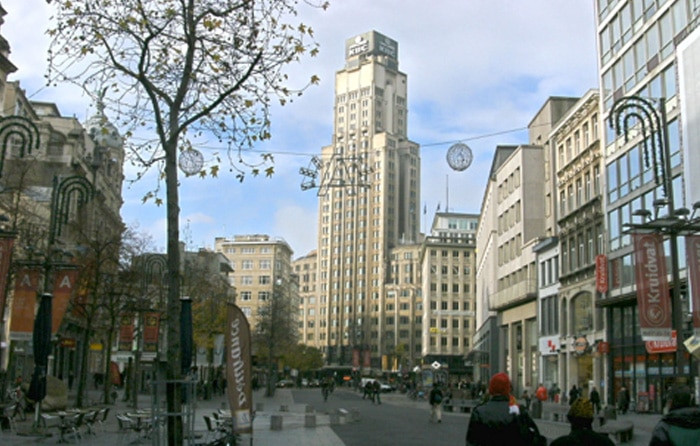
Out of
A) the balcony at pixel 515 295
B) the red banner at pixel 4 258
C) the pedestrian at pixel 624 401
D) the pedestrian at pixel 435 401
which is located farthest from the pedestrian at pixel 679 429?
the balcony at pixel 515 295

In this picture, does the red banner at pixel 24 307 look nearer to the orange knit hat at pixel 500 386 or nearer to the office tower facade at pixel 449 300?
the orange knit hat at pixel 500 386

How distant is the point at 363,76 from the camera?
170500 mm

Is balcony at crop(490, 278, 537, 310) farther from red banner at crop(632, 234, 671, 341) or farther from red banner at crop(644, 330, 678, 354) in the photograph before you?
red banner at crop(632, 234, 671, 341)

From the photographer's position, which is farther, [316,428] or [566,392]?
[566,392]

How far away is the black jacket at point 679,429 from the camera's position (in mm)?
7098

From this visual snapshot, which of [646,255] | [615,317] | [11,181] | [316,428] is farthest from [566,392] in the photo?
[11,181]

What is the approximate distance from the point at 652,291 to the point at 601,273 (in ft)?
76.0

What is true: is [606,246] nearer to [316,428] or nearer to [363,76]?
[316,428]

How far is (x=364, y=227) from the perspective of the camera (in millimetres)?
170750

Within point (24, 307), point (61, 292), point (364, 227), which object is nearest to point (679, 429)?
point (24, 307)

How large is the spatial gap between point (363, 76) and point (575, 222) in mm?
121185

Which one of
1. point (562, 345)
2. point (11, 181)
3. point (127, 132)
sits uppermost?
point (11, 181)

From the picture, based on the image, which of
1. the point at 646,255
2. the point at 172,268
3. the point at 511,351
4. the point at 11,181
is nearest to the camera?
the point at 172,268

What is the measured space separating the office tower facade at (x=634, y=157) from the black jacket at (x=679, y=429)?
30.7 m
